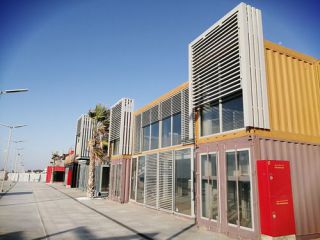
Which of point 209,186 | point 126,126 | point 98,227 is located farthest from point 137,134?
point 209,186

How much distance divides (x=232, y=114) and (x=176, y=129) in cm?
569

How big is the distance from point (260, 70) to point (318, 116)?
12.8ft

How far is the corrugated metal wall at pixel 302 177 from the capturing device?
9.32 m

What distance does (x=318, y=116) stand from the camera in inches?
454

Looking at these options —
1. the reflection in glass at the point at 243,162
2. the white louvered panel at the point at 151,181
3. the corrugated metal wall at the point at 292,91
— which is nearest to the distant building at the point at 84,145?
the white louvered panel at the point at 151,181

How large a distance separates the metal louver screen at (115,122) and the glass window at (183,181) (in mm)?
9635

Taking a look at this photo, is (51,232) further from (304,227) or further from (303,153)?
(303,153)

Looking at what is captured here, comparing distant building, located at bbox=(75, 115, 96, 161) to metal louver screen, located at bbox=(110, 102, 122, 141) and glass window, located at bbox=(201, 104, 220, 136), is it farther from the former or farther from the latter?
glass window, located at bbox=(201, 104, 220, 136)

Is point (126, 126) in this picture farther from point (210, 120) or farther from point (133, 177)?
point (210, 120)

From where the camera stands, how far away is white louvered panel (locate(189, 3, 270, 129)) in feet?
31.6

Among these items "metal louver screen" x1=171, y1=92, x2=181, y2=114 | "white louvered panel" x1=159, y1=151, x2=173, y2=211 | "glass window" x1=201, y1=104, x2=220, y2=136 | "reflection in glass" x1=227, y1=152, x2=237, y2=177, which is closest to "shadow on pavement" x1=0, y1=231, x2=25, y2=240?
"white louvered panel" x1=159, y1=151, x2=173, y2=211

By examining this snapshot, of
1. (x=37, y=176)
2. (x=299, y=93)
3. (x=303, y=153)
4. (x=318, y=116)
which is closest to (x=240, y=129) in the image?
(x=303, y=153)

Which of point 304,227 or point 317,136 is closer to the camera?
point 304,227

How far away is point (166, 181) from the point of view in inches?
629
